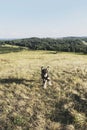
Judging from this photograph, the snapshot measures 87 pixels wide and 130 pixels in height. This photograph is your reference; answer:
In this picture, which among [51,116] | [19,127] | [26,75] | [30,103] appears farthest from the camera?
[26,75]

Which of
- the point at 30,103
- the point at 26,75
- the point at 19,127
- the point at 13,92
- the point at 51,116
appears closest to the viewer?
the point at 19,127

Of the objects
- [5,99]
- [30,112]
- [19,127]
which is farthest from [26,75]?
[19,127]

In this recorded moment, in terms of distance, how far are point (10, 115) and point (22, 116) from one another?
3.29ft

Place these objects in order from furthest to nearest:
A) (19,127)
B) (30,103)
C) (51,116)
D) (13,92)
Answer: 1. (13,92)
2. (30,103)
3. (51,116)
4. (19,127)

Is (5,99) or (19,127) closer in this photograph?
(19,127)

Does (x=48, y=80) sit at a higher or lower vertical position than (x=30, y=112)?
higher

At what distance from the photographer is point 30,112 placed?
69.7 feet

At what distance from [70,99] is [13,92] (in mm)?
5538

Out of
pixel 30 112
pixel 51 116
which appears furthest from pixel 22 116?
pixel 51 116

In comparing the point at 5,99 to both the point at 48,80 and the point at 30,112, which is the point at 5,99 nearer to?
the point at 30,112

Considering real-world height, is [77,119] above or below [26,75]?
below

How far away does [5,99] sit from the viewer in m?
23.0

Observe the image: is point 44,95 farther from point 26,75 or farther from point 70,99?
point 26,75

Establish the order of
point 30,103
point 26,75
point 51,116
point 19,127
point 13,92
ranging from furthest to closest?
point 26,75
point 13,92
point 30,103
point 51,116
point 19,127
